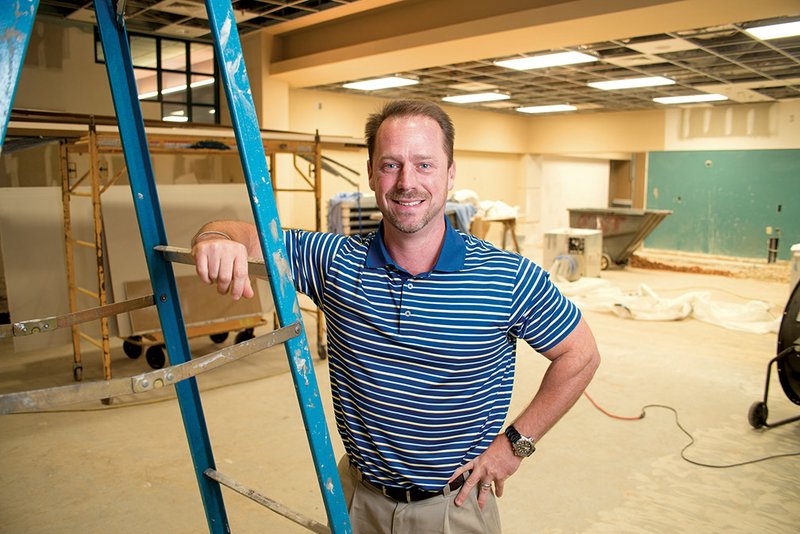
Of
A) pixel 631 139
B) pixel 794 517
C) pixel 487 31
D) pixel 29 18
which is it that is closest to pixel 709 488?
pixel 794 517

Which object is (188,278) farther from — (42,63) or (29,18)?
(29,18)

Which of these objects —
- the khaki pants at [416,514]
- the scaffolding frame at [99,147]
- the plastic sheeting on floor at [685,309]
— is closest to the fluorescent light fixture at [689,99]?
the plastic sheeting on floor at [685,309]

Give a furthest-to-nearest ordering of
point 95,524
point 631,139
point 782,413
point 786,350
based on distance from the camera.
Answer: point 631,139 < point 782,413 < point 786,350 < point 95,524

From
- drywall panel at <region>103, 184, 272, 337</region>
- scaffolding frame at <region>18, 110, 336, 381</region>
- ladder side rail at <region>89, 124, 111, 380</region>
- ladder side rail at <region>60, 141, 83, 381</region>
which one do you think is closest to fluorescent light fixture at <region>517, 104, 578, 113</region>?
scaffolding frame at <region>18, 110, 336, 381</region>

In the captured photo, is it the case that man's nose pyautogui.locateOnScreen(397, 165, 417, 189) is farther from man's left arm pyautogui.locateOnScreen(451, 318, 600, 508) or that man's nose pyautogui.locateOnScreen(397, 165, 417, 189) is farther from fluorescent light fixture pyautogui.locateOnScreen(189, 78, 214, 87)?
fluorescent light fixture pyautogui.locateOnScreen(189, 78, 214, 87)

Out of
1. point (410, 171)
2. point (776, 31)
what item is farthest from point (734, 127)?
point (410, 171)

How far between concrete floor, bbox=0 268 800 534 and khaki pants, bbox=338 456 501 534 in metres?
1.59

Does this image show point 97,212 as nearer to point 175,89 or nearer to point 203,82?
point 175,89

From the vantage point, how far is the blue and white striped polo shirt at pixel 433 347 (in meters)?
1.50

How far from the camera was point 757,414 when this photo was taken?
427 cm

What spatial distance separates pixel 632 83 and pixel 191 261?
34.3 feet

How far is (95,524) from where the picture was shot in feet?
9.96

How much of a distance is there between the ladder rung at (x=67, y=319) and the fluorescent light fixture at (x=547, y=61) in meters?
7.65

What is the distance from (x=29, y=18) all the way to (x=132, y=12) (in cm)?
766
